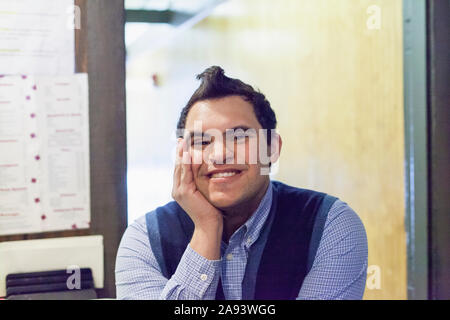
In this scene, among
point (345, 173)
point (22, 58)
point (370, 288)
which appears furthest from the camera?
point (345, 173)

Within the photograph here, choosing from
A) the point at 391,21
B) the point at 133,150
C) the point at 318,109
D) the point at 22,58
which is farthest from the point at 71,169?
the point at 391,21

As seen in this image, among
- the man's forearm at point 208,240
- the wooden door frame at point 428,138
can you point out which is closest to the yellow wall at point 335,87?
the wooden door frame at point 428,138

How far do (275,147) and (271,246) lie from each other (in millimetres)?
220

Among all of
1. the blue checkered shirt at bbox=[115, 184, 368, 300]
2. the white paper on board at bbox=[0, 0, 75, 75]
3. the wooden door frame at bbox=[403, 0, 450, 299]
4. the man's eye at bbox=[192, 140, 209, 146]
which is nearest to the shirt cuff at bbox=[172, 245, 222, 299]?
the blue checkered shirt at bbox=[115, 184, 368, 300]

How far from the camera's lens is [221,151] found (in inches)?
39.9

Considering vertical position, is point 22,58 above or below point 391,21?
below

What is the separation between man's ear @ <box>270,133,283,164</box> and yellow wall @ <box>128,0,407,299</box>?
0.13ft

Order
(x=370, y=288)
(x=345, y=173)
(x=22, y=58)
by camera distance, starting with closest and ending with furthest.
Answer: (x=22, y=58)
(x=370, y=288)
(x=345, y=173)

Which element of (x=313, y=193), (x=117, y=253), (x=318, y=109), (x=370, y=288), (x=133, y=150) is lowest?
(x=370, y=288)

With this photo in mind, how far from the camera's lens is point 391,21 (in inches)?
49.3

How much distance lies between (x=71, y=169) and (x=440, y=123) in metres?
0.92

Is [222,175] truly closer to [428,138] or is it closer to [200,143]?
[200,143]

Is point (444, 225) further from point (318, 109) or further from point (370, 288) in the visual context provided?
point (318, 109)

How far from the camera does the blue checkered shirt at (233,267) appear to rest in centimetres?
100
